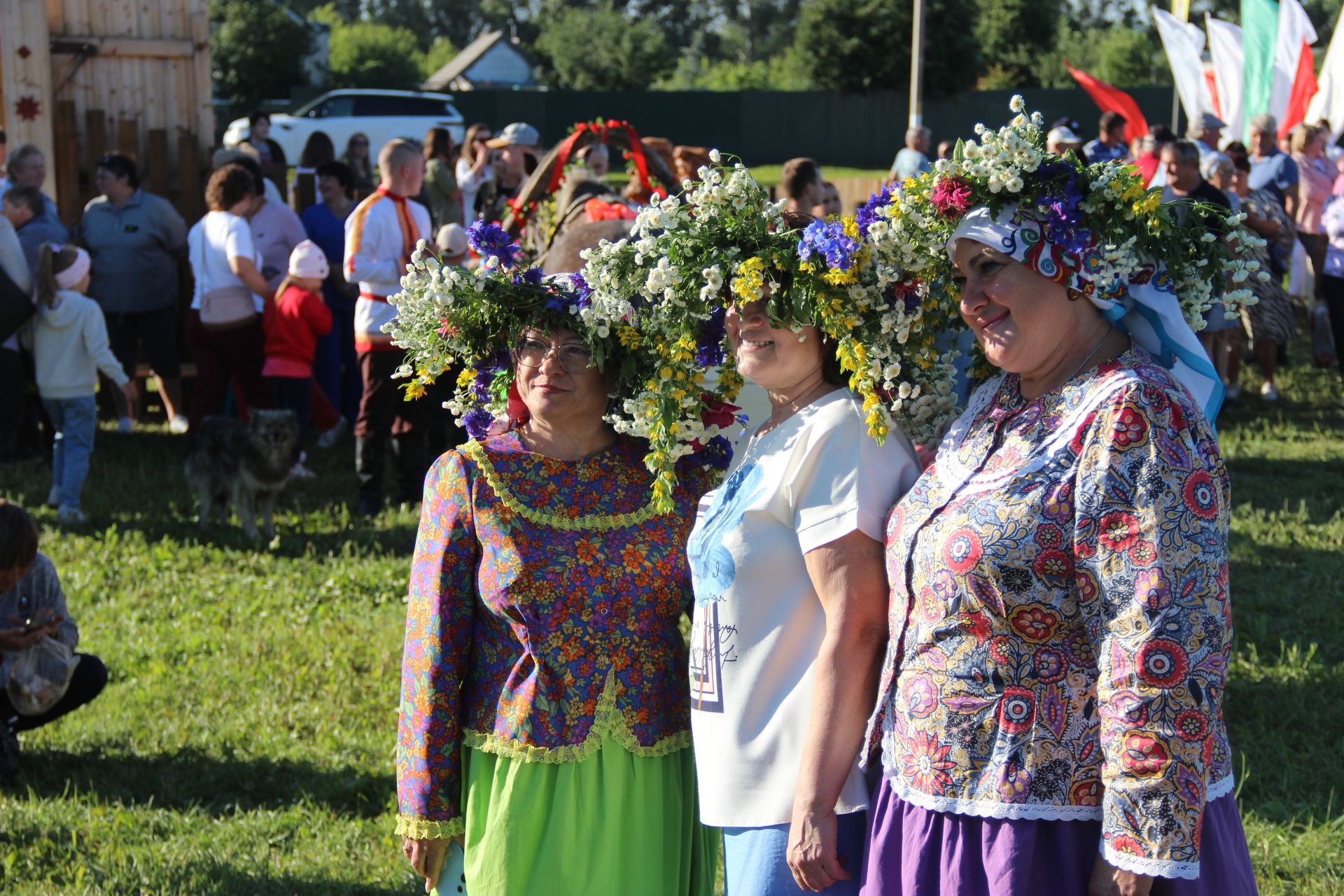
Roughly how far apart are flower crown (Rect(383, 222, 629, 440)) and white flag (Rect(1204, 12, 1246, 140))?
14.7 m

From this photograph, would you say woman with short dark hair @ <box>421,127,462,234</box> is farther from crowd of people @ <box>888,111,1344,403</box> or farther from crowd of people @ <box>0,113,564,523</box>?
crowd of people @ <box>888,111,1344,403</box>

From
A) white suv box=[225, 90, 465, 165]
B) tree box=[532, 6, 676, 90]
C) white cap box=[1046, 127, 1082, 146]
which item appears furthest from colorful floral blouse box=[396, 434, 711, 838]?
tree box=[532, 6, 676, 90]

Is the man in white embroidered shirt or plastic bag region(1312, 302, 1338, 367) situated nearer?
the man in white embroidered shirt

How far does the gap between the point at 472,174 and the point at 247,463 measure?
17.4ft

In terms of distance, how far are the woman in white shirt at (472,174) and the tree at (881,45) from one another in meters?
28.7

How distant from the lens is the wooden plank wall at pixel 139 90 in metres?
11.0

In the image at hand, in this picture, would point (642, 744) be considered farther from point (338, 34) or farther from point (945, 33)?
point (338, 34)

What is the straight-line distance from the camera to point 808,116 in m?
40.8

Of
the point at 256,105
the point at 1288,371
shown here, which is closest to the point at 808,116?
the point at 256,105

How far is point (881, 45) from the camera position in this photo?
132ft

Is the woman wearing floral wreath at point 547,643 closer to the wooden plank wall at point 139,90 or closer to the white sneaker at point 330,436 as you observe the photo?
the white sneaker at point 330,436

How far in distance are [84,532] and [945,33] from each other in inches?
1407

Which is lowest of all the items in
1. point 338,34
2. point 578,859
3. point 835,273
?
point 578,859

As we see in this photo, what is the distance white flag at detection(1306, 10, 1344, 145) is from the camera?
14969 mm
